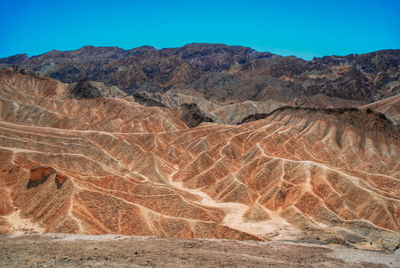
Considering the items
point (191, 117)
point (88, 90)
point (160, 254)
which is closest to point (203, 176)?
point (160, 254)

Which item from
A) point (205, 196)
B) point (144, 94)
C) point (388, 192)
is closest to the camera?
point (388, 192)

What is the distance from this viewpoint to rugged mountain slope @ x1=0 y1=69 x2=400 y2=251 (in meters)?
38.6

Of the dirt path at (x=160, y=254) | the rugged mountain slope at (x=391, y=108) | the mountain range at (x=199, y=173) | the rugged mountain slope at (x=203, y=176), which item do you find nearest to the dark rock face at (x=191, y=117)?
the mountain range at (x=199, y=173)

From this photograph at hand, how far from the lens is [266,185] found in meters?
58.9

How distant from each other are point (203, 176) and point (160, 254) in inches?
1527

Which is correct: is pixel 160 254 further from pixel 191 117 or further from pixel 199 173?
pixel 191 117

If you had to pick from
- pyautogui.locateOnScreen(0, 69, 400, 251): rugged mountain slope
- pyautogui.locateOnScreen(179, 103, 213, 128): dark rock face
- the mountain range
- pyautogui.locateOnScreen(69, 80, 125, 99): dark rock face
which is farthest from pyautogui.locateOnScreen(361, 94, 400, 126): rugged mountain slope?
pyautogui.locateOnScreen(69, 80, 125, 99): dark rock face

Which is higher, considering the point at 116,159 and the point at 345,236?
the point at 116,159

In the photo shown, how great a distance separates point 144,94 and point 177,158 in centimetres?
7360

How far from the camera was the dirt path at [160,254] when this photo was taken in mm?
23625

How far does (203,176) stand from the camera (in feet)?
211

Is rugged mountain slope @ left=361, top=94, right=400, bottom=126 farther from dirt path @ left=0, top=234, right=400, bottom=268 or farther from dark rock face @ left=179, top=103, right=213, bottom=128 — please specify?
dirt path @ left=0, top=234, right=400, bottom=268

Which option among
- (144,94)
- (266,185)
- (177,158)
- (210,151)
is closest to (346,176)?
(266,185)

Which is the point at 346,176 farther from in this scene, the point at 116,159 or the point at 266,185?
the point at 116,159
